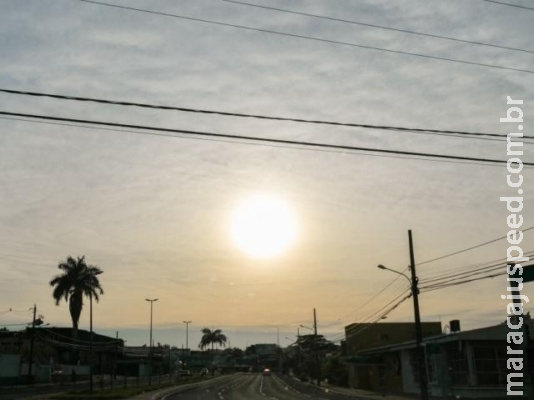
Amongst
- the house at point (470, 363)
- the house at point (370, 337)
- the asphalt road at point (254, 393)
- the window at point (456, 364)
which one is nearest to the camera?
the house at point (470, 363)

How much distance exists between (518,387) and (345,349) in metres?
41.1

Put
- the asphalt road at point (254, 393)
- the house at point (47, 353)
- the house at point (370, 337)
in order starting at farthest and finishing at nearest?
the house at point (47, 353) < the house at point (370, 337) < the asphalt road at point (254, 393)

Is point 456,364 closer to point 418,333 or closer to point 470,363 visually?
point 470,363

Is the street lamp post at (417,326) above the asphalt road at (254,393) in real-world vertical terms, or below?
above

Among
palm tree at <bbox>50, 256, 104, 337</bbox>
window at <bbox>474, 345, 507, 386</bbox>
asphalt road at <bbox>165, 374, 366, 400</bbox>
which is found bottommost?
asphalt road at <bbox>165, 374, 366, 400</bbox>

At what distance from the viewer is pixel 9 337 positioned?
8294 cm

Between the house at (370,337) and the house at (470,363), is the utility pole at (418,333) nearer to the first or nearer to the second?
the house at (470,363)

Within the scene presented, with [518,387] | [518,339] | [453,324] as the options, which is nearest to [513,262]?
[518,339]

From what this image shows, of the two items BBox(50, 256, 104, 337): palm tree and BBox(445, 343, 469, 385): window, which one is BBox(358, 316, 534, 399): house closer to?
BBox(445, 343, 469, 385): window

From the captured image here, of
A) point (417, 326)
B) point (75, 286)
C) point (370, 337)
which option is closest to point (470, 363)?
point (417, 326)

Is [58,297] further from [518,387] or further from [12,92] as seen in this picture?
[12,92]

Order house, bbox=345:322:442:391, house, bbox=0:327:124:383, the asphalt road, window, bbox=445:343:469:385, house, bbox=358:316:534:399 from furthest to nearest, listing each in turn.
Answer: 1. house, bbox=0:327:124:383
2. house, bbox=345:322:442:391
3. the asphalt road
4. window, bbox=445:343:469:385
5. house, bbox=358:316:534:399

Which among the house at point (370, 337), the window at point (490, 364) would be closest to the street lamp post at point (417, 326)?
the window at point (490, 364)

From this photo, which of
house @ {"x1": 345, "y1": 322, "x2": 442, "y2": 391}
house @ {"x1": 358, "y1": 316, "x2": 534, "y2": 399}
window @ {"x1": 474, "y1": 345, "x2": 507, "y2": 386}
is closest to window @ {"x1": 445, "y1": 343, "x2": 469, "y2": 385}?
house @ {"x1": 358, "y1": 316, "x2": 534, "y2": 399}
